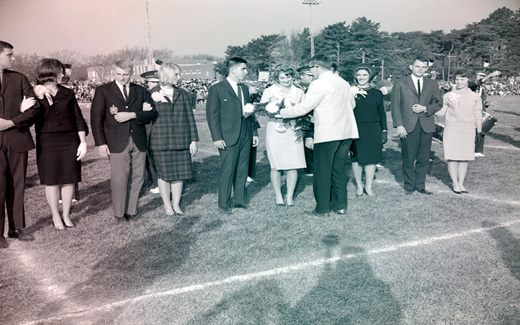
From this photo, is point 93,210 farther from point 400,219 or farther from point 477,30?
point 477,30

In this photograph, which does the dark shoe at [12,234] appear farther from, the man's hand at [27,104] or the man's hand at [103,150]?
the man's hand at [27,104]

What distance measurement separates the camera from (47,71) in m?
5.07

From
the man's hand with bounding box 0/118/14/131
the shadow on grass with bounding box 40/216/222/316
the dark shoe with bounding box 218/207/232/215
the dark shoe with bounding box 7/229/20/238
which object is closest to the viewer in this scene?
the shadow on grass with bounding box 40/216/222/316

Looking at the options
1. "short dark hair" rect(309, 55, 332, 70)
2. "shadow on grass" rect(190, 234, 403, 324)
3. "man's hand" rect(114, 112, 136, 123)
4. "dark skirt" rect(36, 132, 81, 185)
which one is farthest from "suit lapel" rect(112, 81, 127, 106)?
"shadow on grass" rect(190, 234, 403, 324)

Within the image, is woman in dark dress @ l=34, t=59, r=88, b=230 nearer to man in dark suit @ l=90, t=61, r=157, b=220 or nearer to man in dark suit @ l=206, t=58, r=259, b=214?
man in dark suit @ l=90, t=61, r=157, b=220

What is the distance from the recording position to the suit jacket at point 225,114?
581cm

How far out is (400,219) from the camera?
17.9 feet

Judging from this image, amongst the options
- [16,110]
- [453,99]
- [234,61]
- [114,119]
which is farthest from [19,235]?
[453,99]

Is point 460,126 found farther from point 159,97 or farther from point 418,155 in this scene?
point 159,97

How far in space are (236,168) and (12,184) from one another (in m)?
2.93

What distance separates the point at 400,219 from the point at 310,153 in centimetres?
263

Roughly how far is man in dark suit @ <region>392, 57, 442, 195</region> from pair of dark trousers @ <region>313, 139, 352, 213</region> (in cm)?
156

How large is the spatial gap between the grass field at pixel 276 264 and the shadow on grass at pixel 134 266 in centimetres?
2

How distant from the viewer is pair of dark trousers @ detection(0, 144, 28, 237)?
15.9 ft
